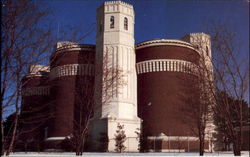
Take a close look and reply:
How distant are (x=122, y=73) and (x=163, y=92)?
5851 millimetres

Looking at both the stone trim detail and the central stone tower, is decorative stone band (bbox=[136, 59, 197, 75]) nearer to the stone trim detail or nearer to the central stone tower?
the central stone tower

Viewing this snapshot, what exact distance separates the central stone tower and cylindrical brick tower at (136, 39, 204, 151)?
1.33m

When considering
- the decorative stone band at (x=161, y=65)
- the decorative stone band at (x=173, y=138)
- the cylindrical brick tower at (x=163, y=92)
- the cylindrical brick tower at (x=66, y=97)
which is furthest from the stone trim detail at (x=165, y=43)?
the decorative stone band at (x=173, y=138)

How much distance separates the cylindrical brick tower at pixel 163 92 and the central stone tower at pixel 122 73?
133cm

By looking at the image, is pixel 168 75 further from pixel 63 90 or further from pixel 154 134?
pixel 63 90

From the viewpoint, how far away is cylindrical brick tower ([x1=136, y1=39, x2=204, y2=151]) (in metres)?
32.1

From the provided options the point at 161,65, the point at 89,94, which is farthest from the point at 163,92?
the point at 89,94

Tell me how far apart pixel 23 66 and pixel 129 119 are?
24101 mm

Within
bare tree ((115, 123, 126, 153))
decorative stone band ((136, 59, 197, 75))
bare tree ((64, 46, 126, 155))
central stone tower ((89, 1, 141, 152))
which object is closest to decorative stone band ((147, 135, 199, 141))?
central stone tower ((89, 1, 141, 152))

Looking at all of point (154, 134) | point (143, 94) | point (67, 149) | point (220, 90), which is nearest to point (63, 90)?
point (67, 149)

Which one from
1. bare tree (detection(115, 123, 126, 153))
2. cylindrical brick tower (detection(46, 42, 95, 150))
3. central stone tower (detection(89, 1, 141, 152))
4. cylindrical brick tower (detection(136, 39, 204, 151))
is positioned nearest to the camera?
bare tree (detection(115, 123, 126, 153))

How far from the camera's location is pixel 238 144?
35.2ft

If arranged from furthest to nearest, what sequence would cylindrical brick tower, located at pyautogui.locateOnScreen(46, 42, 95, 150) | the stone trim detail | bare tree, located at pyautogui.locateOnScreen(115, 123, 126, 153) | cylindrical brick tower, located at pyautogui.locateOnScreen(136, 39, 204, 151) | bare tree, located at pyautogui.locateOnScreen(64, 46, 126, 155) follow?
cylindrical brick tower, located at pyautogui.locateOnScreen(46, 42, 95, 150) → the stone trim detail → cylindrical brick tower, located at pyautogui.locateOnScreen(136, 39, 204, 151) → bare tree, located at pyautogui.locateOnScreen(115, 123, 126, 153) → bare tree, located at pyautogui.locateOnScreen(64, 46, 126, 155)

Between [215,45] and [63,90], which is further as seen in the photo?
[63,90]
